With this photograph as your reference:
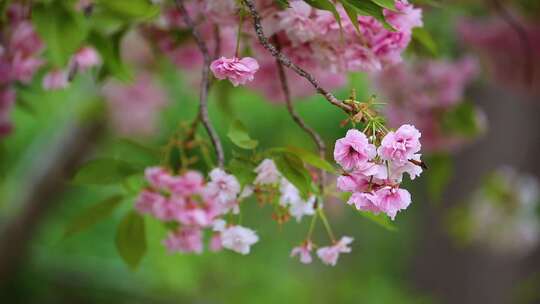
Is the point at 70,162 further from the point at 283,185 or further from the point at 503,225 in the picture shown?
the point at 283,185

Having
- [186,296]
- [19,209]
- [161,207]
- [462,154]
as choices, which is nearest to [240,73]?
[161,207]

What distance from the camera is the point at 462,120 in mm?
1335

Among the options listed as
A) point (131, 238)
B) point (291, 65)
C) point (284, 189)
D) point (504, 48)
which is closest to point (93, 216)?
point (131, 238)

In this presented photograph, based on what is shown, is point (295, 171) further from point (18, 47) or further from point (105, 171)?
point (18, 47)

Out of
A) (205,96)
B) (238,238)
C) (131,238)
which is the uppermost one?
(205,96)

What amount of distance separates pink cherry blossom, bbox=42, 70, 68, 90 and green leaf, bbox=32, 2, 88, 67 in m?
0.11

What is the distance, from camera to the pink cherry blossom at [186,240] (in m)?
0.88

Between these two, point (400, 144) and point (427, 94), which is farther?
point (427, 94)

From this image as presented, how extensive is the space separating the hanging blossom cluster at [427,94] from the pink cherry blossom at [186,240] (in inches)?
22.2

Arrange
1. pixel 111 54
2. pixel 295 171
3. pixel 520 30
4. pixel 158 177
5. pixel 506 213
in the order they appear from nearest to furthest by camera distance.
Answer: pixel 295 171, pixel 158 177, pixel 111 54, pixel 520 30, pixel 506 213

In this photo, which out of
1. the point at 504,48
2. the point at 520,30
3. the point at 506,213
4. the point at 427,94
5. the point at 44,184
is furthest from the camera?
the point at 44,184

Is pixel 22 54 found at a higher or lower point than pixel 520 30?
lower

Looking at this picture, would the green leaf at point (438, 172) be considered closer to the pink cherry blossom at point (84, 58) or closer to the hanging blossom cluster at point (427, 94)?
the hanging blossom cluster at point (427, 94)

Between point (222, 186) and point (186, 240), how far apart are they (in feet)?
0.48
